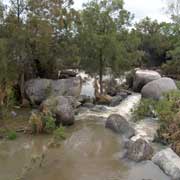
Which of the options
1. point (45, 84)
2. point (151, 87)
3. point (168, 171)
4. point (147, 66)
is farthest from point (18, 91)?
point (147, 66)

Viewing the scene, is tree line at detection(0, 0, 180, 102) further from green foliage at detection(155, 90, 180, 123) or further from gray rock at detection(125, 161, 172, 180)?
gray rock at detection(125, 161, 172, 180)

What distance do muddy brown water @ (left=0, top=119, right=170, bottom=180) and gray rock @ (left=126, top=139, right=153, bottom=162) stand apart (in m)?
0.25

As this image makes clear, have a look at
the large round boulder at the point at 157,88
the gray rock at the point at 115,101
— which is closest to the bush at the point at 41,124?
the gray rock at the point at 115,101

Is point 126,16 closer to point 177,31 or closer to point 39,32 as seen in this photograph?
point 39,32

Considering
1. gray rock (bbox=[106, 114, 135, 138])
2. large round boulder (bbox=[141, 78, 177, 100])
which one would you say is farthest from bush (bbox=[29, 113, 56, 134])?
large round boulder (bbox=[141, 78, 177, 100])

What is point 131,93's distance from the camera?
64.6 ft

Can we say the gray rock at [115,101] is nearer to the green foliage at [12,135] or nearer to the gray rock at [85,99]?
the gray rock at [85,99]

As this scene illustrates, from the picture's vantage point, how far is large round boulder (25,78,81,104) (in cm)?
1640

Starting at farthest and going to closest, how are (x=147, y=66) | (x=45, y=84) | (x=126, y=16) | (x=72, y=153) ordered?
1. (x=147, y=66)
2. (x=126, y=16)
3. (x=45, y=84)
4. (x=72, y=153)

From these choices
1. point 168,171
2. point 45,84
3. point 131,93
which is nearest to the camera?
point 168,171

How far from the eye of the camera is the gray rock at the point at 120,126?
12.1 meters

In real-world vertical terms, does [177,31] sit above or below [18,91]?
above

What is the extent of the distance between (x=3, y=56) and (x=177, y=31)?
1894 centimetres

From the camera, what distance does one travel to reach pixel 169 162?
8875 mm
